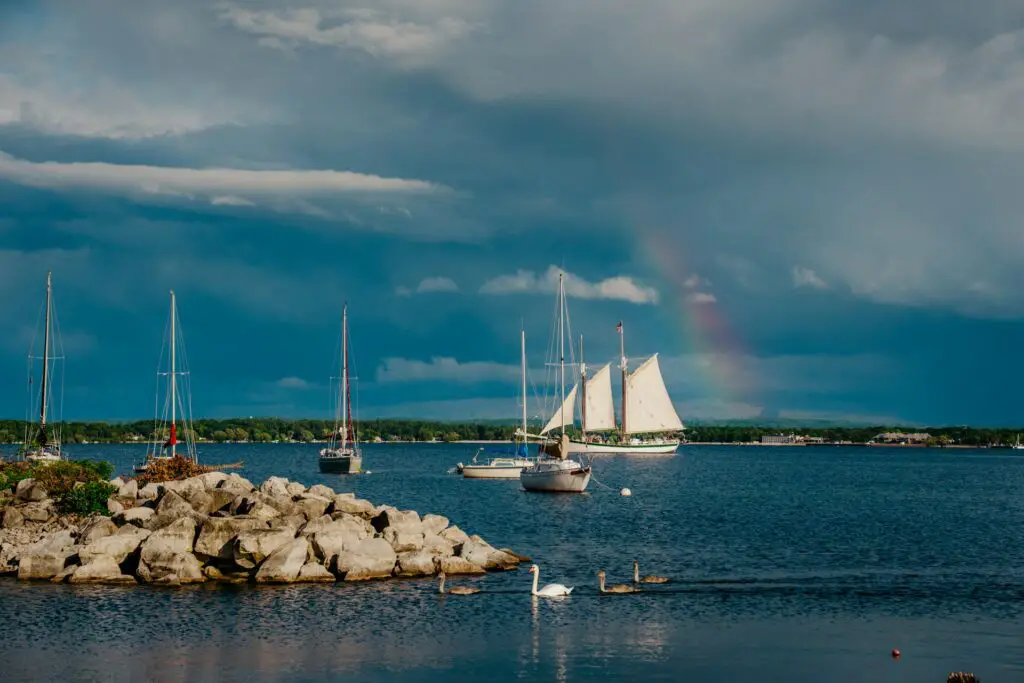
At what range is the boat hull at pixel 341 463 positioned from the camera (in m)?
126

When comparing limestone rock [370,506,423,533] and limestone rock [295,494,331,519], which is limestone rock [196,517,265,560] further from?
limestone rock [370,506,423,533]

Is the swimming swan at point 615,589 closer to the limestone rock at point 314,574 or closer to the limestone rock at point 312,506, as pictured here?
the limestone rock at point 314,574

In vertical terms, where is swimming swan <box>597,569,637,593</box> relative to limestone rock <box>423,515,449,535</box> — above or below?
below

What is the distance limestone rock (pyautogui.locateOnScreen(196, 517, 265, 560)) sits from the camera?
4262cm

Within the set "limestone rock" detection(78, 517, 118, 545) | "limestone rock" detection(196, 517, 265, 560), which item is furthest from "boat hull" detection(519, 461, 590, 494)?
"limestone rock" detection(78, 517, 118, 545)

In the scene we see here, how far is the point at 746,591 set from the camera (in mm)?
42719

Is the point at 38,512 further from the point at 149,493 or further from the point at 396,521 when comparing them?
the point at 396,521

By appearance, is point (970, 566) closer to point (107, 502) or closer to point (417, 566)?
point (417, 566)

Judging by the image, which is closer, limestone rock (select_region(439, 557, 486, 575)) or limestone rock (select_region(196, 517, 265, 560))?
limestone rock (select_region(196, 517, 265, 560))

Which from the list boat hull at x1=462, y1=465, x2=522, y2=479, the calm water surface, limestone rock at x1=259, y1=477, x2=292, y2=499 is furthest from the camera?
boat hull at x1=462, y1=465, x2=522, y2=479

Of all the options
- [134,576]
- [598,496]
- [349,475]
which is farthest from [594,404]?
[134,576]

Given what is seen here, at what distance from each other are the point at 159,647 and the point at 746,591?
2179 cm

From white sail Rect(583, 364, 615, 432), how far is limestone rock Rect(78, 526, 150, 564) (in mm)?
137464

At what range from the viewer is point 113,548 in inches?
1695
